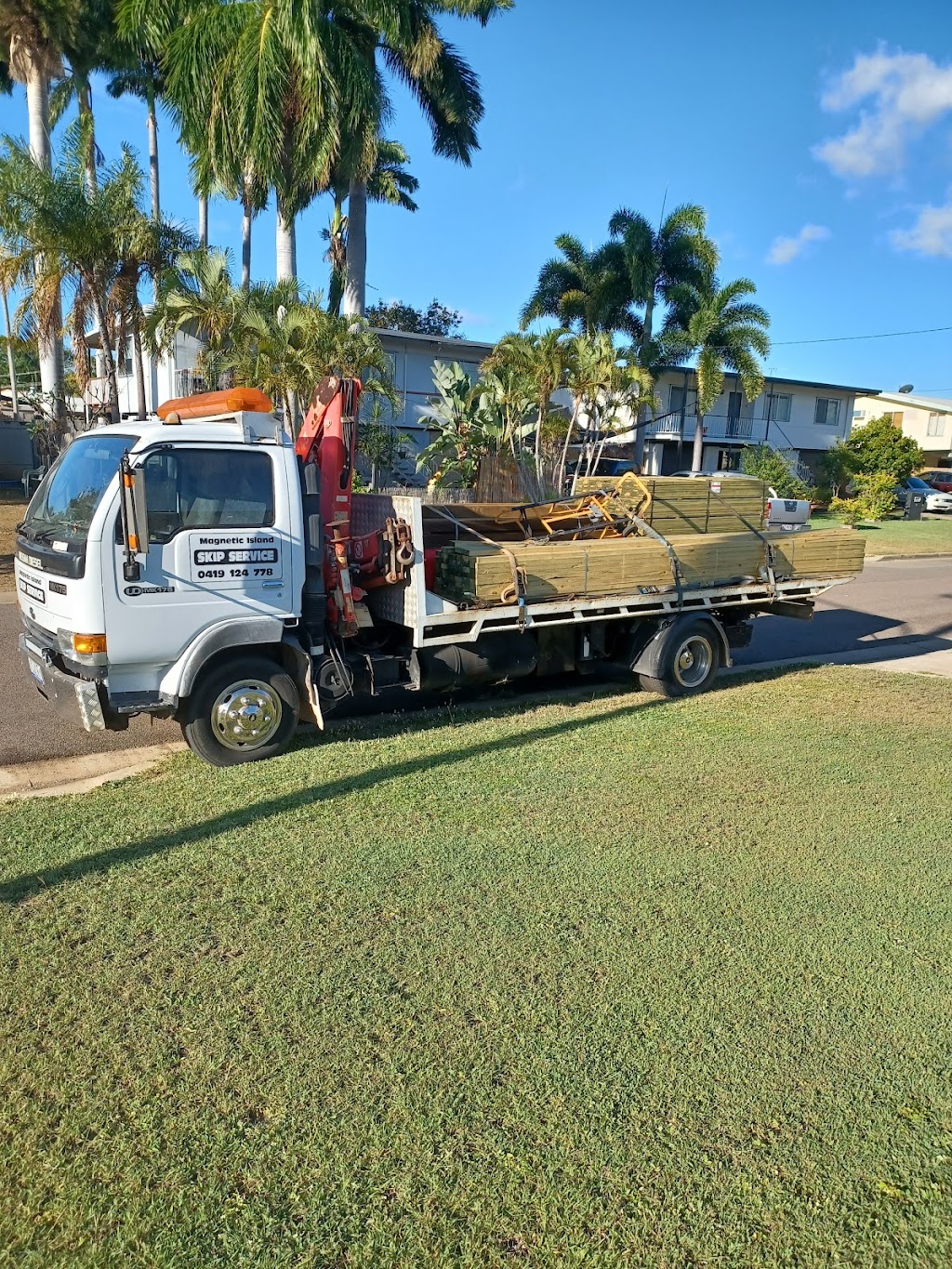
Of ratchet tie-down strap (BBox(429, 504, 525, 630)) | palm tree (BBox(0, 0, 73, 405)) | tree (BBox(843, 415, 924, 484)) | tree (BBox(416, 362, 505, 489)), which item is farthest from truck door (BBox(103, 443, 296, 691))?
tree (BBox(843, 415, 924, 484))

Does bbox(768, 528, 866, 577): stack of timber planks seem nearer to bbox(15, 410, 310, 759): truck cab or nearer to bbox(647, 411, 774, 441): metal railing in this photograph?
bbox(15, 410, 310, 759): truck cab

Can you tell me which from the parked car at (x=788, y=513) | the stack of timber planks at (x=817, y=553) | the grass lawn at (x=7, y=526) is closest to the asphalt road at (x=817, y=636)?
the stack of timber planks at (x=817, y=553)

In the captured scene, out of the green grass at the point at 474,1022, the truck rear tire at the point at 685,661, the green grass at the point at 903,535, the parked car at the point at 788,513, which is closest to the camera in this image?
the green grass at the point at 474,1022

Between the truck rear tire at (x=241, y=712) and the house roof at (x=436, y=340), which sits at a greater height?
the house roof at (x=436, y=340)

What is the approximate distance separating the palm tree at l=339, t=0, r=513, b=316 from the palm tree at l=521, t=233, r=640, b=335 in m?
9.87

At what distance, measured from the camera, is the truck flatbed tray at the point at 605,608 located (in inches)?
278

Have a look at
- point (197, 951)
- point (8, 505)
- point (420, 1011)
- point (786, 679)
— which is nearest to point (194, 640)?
point (197, 951)

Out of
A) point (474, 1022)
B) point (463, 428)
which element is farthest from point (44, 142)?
point (474, 1022)

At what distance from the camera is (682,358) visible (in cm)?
3409

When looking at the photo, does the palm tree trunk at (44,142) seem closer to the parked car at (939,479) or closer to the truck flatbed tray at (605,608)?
the truck flatbed tray at (605,608)

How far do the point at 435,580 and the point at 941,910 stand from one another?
13.9ft

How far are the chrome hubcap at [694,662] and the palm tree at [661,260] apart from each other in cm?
2555

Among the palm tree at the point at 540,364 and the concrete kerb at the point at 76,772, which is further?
the palm tree at the point at 540,364

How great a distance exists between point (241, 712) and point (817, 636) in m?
8.69
